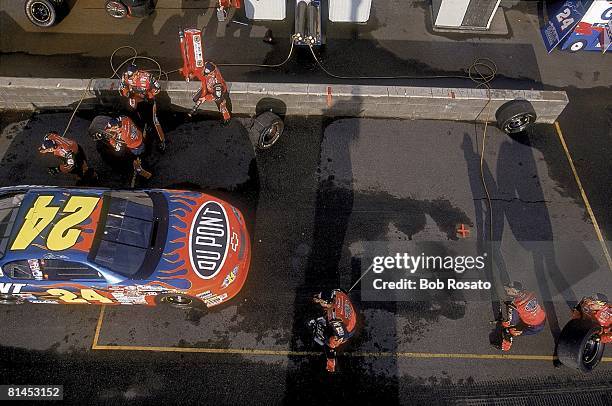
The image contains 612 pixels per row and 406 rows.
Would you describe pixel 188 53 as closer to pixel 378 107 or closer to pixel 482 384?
pixel 378 107

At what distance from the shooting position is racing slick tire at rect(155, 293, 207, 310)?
705 cm

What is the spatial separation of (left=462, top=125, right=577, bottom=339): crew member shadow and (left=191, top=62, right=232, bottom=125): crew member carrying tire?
551 cm

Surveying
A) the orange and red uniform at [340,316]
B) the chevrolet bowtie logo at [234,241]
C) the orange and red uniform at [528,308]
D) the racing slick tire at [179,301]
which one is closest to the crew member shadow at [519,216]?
the orange and red uniform at [528,308]

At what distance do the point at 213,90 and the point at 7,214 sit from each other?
169 inches

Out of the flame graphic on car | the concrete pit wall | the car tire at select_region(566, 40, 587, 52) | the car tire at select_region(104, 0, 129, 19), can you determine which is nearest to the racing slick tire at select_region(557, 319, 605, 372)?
the concrete pit wall

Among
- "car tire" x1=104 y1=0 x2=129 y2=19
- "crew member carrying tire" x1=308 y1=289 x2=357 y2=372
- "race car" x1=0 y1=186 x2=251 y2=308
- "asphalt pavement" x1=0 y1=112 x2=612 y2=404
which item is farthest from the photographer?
"car tire" x1=104 y1=0 x2=129 y2=19

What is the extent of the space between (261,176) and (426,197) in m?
3.58

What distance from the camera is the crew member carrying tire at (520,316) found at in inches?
266

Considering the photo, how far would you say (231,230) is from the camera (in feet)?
24.5

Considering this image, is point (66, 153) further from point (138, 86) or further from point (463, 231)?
point (463, 231)

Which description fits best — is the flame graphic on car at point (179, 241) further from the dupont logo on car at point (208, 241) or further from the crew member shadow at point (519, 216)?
the crew member shadow at point (519, 216)

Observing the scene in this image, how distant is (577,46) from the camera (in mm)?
11055

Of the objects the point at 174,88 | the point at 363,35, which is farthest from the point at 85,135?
the point at 363,35

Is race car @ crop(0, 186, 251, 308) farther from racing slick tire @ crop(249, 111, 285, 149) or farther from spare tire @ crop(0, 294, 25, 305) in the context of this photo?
racing slick tire @ crop(249, 111, 285, 149)
